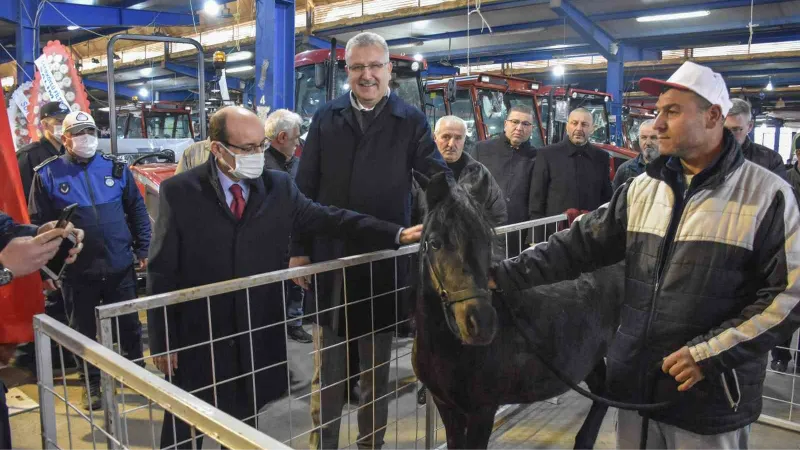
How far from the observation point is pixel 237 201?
2359mm

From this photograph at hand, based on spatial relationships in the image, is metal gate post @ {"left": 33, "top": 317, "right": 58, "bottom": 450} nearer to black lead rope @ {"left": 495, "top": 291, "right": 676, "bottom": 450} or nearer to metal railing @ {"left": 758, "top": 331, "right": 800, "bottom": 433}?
black lead rope @ {"left": 495, "top": 291, "right": 676, "bottom": 450}

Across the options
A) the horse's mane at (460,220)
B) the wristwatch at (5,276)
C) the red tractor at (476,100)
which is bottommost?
the wristwatch at (5,276)

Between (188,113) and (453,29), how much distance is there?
702 cm

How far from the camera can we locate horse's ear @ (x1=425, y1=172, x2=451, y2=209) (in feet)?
7.01

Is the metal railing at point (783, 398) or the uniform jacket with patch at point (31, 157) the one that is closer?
the metal railing at point (783, 398)

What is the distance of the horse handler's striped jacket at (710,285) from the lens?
1723 mm

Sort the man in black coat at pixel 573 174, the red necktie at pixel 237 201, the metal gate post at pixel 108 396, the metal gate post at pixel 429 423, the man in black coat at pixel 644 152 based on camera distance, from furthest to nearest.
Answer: the man in black coat at pixel 644 152, the man in black coat at pixel 573 174, the metal gate post at pixel 429 423, the red necktie at pixel 237 201, the metal gate post at pixel 108 396

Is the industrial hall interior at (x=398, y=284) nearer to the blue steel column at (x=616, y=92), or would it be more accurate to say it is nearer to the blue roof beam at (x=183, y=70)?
the blue steel column at (x=616, y=92)

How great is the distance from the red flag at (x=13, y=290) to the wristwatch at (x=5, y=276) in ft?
0.60

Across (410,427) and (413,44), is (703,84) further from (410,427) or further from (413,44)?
(413,44)

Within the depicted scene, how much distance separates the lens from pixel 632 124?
52.0 feet

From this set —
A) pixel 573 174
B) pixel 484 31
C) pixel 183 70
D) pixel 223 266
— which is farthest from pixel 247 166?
pixel 183 70

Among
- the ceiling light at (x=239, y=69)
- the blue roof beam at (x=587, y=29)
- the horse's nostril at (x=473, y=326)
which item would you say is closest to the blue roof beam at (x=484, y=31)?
the blue roof beam at (x=587, y=29)

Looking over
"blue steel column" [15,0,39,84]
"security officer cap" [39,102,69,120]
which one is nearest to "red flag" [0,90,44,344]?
"security officer cap" [39,102,69,120]
